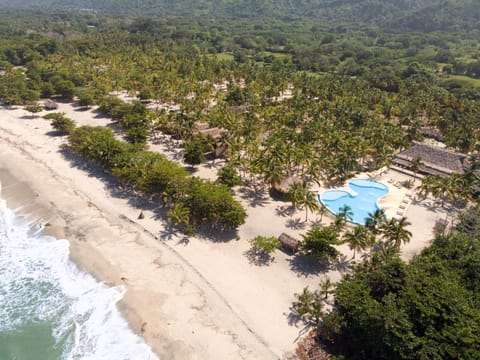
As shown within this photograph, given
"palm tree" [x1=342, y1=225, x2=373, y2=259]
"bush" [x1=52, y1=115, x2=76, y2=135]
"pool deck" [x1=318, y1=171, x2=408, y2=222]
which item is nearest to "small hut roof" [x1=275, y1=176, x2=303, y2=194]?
"pool deck" [x1=318, y1=171, x2=408, y2=222]

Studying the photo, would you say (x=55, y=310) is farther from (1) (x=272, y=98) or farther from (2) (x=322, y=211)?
(1) (x=272, y=98)

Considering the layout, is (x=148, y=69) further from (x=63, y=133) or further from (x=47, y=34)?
(x=47, y=34)

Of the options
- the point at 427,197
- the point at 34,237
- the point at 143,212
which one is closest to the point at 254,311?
the point at 143,212

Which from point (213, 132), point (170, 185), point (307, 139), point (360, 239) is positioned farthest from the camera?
point (213, 132)

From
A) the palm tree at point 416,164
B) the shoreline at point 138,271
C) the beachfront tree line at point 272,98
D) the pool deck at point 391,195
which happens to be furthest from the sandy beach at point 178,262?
the beachfront tree line at point 272,98

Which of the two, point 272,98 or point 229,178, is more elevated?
point 229,178

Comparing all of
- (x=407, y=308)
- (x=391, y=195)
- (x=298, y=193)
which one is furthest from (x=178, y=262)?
(x=391, y=195)
